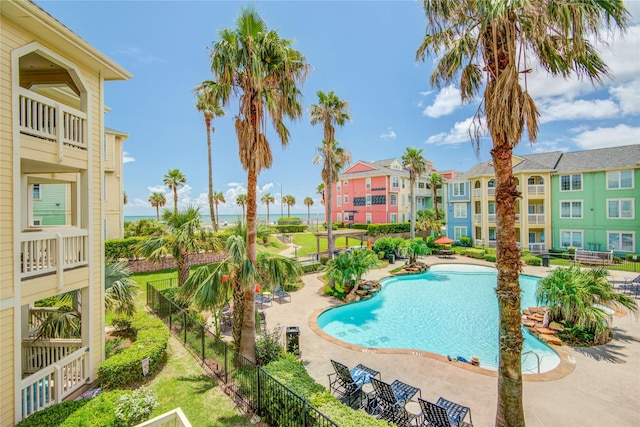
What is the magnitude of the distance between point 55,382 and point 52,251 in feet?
11.1

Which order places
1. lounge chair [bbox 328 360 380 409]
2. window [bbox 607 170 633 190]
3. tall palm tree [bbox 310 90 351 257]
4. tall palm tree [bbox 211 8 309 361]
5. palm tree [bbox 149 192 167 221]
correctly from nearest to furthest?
lounge chair [bbox 328 360 380 409], tall palm tree [bbox 211 8 309 361], tall palm tree [bbox 310 90 351 257], window [bbox 607 170 633 190], palm tree [bbox 149 192 167 221]

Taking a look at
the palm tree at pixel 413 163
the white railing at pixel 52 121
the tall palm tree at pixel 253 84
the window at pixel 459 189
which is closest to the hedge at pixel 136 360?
the tall palm tree at pixel 253 84

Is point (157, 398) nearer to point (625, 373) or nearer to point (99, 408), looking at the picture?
point (99, 408)

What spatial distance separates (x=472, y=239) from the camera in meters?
36.4

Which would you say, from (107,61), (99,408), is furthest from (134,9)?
(99,408)

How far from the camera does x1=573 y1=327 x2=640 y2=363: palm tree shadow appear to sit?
1066cm

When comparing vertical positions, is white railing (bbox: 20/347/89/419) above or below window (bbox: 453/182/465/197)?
below

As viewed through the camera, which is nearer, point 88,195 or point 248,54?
point 88,195

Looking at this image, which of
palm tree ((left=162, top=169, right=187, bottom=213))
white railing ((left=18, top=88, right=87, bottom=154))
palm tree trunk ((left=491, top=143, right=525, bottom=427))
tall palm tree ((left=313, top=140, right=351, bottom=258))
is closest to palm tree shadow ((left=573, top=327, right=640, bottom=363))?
palm tree trunk ((left=491, top=143, right=525, bottom=427))

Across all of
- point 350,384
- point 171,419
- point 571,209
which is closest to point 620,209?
point 571,209

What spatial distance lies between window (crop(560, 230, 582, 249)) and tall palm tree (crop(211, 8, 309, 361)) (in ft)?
114

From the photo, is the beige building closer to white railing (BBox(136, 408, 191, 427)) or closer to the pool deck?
white railing (BBox(136, 408, 191, 427))

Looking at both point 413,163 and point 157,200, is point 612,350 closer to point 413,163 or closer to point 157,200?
point 413,163

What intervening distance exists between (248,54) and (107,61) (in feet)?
13.6
